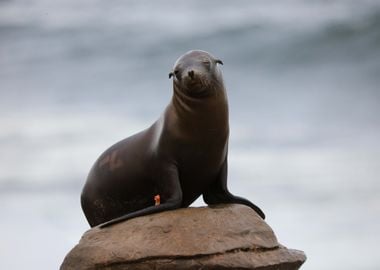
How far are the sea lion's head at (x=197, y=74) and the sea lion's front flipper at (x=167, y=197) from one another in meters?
0.89

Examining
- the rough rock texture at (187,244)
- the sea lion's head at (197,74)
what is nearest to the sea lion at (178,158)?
the sea lion's head at (197,74)

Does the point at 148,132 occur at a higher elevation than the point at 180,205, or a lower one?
higher

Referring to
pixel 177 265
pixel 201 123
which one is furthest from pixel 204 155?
pixel 177 265

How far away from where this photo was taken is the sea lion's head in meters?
11.9

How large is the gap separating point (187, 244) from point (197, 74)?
1712 millimetres

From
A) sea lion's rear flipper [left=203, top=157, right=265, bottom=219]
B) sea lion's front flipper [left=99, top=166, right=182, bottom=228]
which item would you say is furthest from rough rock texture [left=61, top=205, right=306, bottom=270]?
sea lion's rear flipper [left=203, top=157, right=265, bottom=219]

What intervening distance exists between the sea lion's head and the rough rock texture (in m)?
1.28

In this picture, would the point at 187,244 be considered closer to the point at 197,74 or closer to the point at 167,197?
the point at 167,197

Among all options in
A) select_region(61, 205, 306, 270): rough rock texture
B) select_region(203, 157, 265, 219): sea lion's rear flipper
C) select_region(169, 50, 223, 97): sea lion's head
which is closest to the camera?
select_region(61, 205, 306, 270): rough rock texture

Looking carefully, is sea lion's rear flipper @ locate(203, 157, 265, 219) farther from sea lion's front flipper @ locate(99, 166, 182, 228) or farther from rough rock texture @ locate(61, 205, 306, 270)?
sea lion's front flipper @ locate(99, 166, 182, 228)

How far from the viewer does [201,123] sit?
40.2ft

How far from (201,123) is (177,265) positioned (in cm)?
153

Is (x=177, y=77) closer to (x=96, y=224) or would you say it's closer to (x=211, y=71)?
(x=211, y=71)

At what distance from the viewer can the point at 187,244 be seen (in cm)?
1185
